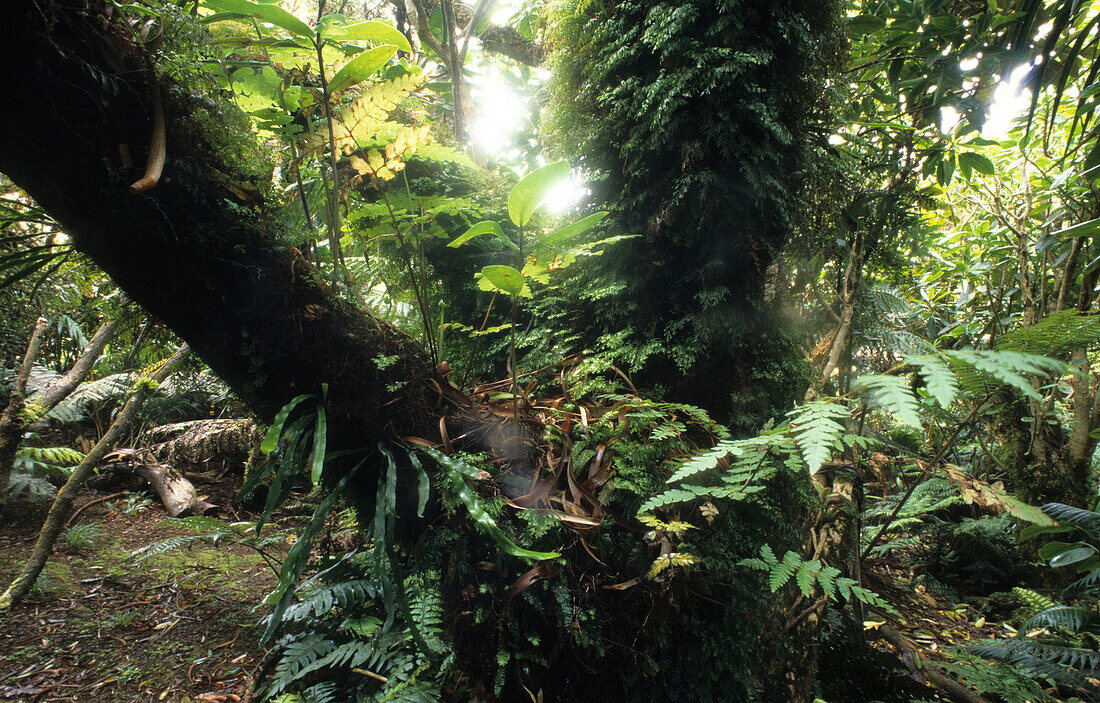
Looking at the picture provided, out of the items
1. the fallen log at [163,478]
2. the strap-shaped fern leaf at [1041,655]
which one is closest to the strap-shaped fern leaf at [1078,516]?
the strap-shaped fern leaf at [1041,655]

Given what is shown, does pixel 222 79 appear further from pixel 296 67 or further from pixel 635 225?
pixel 635 225

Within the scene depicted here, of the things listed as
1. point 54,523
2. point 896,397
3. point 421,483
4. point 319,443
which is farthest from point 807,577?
point 54,523

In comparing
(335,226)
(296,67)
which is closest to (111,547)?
(335,226)

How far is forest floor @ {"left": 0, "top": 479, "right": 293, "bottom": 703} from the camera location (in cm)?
170

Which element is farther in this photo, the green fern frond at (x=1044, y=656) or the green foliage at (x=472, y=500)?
the green fern frond at (x=1044, y=656)

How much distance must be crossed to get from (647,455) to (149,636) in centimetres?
247

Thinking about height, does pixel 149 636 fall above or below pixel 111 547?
below

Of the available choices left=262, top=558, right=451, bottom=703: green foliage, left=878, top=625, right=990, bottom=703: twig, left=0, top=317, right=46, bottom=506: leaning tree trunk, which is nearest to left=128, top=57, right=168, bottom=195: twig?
left=262, top=558, right=451, bottom=703: green foliage

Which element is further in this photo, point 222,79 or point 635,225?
point 635,225

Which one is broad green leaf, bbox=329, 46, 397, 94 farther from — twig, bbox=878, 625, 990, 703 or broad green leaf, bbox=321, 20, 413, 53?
twig, bbox=878, 625, 990, 703

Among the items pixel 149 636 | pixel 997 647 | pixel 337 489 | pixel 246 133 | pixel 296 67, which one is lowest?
pixel 997 647

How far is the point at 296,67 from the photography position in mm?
1457

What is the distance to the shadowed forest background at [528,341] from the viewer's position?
1108mm

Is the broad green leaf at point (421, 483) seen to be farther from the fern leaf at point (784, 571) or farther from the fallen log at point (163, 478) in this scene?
the fallen log at point (163, 478)
